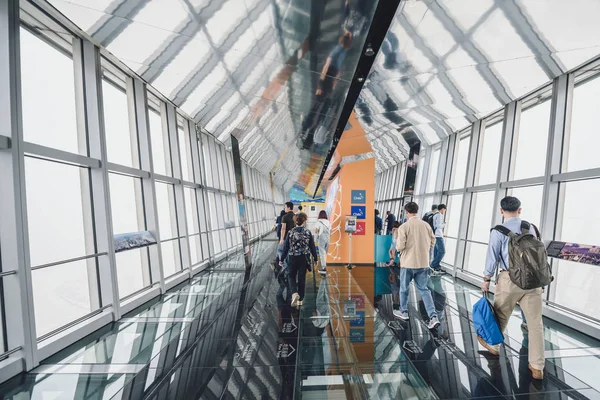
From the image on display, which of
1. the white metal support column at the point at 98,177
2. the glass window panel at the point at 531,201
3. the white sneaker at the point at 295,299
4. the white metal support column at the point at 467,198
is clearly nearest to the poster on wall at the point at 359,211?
the white metal support column at the point at 467,198

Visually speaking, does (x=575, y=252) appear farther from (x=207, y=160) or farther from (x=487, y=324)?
(x=207, y=160)

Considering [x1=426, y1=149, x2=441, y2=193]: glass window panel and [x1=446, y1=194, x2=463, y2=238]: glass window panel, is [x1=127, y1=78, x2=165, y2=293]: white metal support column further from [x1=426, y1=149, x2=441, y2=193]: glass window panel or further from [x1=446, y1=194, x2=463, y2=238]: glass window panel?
[x1=426, y1=149, x2=441, y2=193]: glass window panel

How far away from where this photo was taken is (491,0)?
295cm

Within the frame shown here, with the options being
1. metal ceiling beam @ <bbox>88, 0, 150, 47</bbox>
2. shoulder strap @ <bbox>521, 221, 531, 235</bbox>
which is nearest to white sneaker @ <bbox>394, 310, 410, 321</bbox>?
shoulder strap @ <bbox>521, 221, 531, 235</bbox>

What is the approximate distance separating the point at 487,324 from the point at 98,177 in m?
5.31

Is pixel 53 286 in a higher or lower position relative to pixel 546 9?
lower

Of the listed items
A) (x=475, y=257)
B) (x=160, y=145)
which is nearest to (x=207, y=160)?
(x=160, y=145)

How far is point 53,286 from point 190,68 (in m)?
4.81

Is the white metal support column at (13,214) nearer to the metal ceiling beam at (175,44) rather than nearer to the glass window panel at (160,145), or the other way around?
the metal ceiling beam at (175,44)

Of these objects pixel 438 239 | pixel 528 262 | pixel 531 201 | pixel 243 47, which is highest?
pixel 243 47

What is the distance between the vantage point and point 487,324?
3.31 metres

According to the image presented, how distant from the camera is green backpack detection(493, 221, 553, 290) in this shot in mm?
2877

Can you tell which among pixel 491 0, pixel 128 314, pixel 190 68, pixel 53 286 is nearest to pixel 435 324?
pixel 491 0

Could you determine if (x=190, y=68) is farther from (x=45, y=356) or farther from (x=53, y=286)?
(x=53, y=286)
